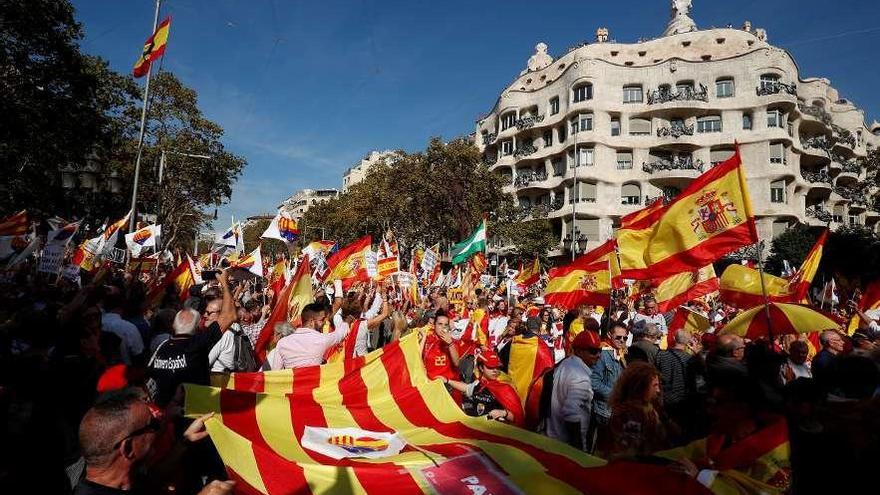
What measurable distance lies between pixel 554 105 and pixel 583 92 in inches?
152

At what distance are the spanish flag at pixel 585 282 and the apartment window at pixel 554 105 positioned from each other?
4477 centimetres

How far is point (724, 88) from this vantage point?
4741 centimetres

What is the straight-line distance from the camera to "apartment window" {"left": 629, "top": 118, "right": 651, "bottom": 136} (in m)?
49.2

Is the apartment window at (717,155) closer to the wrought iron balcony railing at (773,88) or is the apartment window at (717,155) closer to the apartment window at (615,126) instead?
the wrought iron balcony railing at (773,88)

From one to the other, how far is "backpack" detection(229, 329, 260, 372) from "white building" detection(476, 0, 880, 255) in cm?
3925

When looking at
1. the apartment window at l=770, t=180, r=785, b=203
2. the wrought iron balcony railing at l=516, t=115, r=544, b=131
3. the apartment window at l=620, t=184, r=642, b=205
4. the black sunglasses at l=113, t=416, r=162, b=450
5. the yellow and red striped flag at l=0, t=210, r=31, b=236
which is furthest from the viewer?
the wrought iron balcony railing at l=516, t=115, r=544, b=131

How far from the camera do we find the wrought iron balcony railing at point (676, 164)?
154 feet

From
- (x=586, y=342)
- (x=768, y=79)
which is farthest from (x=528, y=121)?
(x=586, y=342)

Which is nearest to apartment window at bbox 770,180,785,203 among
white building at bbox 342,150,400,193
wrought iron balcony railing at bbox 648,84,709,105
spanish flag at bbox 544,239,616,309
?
wrought iron balcony railing at bbox 648,84,709,105

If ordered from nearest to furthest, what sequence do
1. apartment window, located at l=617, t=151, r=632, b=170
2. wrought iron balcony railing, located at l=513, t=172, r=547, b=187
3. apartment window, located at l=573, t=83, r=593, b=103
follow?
apartment window, located at l=573, t=83, r=593, b=103 → apartment window, located at l=617, t=151, r=632, b=170 → wrought iron balcony railing, located at l=513, t=172, r=547, b=187

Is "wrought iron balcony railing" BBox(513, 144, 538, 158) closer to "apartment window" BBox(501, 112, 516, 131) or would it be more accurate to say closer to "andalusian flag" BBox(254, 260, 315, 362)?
"apartment window" BBox(501, 112, 516, 131)

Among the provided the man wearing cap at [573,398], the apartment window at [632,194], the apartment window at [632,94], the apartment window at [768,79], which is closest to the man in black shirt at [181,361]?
the man wearing cap at [573,398]

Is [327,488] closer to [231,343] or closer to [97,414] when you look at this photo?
[97,414]

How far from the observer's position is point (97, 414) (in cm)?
235
